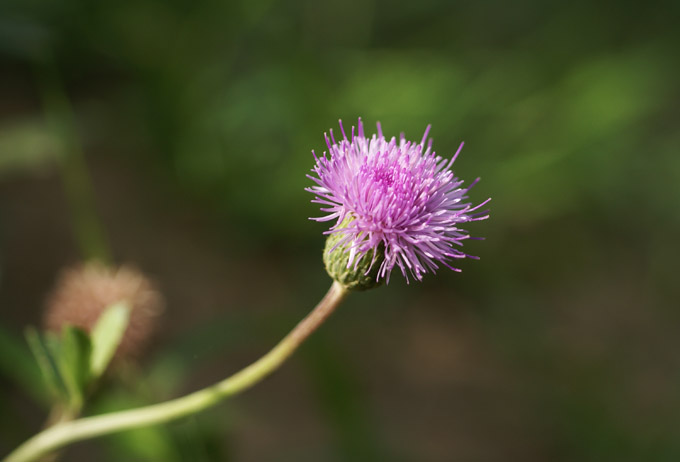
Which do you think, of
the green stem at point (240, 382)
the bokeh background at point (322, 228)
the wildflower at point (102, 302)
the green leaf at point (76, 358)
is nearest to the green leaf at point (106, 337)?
the green leaf at point (76, 358)

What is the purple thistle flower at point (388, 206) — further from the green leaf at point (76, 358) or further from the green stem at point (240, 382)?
the green leaf at point (76, 358)

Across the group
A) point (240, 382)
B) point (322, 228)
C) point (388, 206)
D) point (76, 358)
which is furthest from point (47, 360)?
point (322, 228)

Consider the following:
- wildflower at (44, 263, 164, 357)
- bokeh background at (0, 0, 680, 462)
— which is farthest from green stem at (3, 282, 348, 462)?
bokeh background at (0, 0, 680, 462)

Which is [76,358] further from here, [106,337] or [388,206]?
[388,206]

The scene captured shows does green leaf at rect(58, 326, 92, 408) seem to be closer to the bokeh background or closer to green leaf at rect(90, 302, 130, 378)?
green leaf at rect(90, 302, 130, 378)

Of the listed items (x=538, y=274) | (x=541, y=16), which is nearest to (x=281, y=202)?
(x=538, y=274)

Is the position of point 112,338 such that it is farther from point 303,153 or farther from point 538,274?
point 538,274
